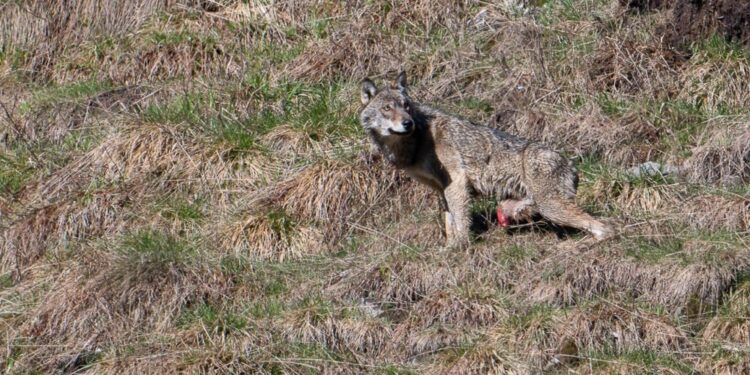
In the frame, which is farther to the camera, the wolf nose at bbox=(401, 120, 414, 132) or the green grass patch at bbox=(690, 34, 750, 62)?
the green grass patch at bbox=(690, 34, 750, 62)

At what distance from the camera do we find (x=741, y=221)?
10.4 meters

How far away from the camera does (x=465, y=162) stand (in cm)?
1113

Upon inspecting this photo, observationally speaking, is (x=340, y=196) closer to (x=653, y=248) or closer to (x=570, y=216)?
(x=570, y=216)

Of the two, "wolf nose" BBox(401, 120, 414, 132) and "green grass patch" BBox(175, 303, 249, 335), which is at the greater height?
"wolf nose" BBox(401, 120, 414, 132)

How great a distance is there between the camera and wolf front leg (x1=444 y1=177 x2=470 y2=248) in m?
10.7

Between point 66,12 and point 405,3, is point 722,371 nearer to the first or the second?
point 405,3

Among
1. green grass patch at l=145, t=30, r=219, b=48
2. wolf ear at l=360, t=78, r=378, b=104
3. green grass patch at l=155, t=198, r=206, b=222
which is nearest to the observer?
wolf ear at l=360, t=78, r=378, b=104

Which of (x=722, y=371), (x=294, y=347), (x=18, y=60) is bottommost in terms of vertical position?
(x=18, y=60)

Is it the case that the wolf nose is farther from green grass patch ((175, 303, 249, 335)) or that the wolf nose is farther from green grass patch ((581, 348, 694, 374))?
green grass patch ((581, 348, 694, 374))

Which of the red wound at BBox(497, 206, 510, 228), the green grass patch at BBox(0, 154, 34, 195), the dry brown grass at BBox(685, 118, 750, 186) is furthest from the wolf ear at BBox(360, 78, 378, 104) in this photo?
the green grass patch at BBox(0, 154, 34, 195)

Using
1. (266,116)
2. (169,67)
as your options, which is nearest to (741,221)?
(266,116)

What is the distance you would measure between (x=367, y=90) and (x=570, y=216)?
2.16 m

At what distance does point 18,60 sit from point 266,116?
12.0 ft

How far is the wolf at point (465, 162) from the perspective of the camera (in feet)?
35.4
